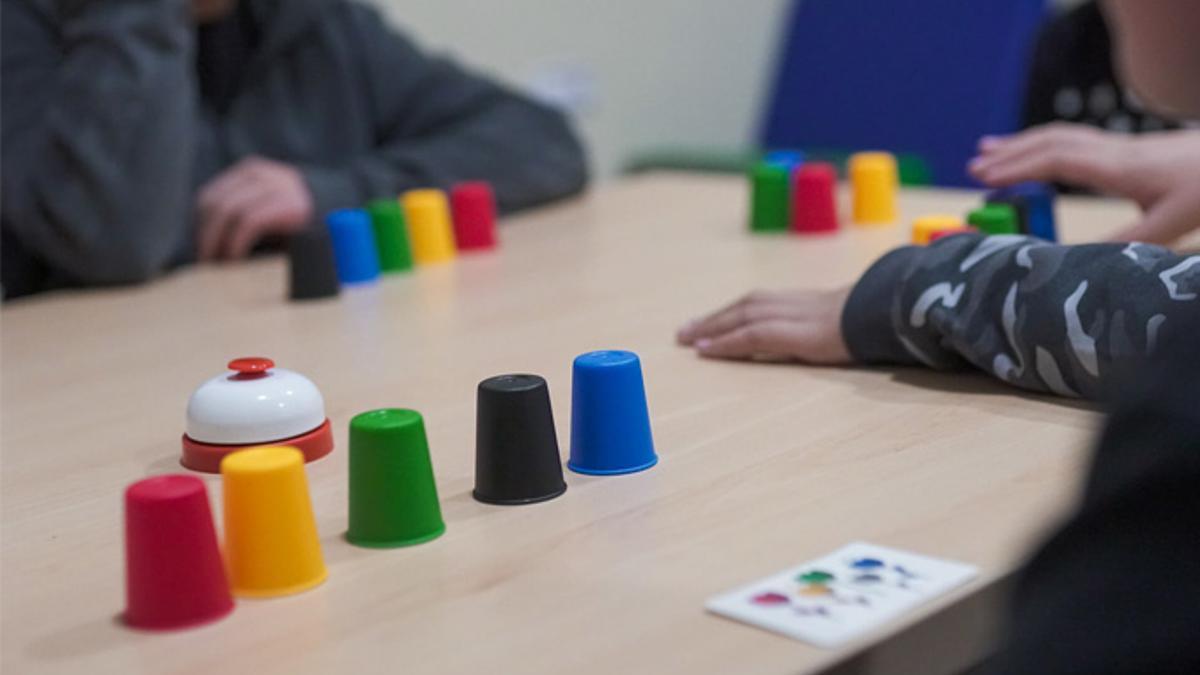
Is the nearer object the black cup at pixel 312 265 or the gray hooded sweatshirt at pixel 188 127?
the black cup at pixel 312 265

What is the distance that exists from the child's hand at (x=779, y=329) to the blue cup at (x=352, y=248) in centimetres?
42

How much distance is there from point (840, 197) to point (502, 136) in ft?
1.32

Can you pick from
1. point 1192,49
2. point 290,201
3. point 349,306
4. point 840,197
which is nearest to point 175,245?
point 290,201

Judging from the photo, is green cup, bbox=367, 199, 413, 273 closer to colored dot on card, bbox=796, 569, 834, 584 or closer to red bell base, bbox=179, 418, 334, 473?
red bell base, bbox=179, 418, 334, 473

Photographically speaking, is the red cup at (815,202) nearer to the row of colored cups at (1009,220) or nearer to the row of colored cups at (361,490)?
the row of colored cups at (1009,220)

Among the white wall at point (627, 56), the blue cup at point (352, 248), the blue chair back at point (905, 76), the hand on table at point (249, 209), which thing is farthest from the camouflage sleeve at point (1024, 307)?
the white wall at point (627, 56)

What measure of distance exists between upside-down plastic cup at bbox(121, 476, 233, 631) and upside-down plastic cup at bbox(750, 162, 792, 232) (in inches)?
34.8

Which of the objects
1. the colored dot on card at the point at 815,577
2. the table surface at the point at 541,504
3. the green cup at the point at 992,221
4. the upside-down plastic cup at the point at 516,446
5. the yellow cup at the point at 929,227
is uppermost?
the green cup at the point at 992,221

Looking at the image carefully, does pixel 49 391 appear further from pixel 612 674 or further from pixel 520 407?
pixel 612 674

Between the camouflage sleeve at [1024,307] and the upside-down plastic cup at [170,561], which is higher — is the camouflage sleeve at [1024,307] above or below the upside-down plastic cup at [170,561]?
above

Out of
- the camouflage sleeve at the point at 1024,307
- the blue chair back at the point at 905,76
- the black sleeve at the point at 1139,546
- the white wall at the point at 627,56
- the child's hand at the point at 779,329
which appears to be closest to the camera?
the black sleeve at the point at 1139,546

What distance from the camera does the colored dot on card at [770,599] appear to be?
58 centimetres

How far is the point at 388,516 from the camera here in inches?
26.4

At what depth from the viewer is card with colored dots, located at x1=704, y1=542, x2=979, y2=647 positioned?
0.56 meters
